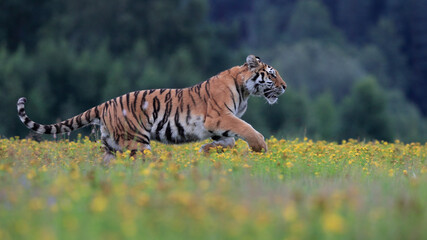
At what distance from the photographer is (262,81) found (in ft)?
30.4

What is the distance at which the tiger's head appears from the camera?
361 inches

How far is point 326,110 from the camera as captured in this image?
53.6 metres

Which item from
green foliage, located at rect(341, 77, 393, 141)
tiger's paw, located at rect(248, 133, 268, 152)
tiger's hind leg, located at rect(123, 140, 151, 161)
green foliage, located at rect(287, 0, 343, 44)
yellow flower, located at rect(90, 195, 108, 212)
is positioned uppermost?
green foliage, located at rect(287, 0, 343, 44)

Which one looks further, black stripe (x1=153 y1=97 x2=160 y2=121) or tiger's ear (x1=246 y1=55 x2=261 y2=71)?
tiger's ear (x1=246 y1=55 x2=261 y2=71)

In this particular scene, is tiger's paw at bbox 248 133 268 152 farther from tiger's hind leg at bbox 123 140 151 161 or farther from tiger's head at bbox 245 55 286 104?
tiger's hind leg at bbox 123 140 151 161

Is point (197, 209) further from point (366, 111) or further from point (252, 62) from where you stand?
point (366, 111)

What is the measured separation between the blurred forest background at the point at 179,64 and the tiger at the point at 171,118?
2098 centimetres

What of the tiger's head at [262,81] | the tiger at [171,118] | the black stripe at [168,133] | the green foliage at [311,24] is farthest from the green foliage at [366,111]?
the black stripe at [168,133]

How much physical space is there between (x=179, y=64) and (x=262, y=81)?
4176 cm

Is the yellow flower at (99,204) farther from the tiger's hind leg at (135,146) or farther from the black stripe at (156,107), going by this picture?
the black stripe at (156,107)

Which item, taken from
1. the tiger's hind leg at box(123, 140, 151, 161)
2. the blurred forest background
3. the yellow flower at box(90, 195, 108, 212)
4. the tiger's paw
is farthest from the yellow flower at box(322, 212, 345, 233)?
the blurred forest background

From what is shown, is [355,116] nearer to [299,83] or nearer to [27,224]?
[299,83]

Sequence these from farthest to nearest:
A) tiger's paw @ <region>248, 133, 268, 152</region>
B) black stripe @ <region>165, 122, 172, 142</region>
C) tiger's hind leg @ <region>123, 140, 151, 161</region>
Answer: black stripe @ <region>165, 122, 172, 142</region>
tiger's hind leg @ <region>123, 140, 151, 161</region>
tiger's paw @ <region>248, 133, 268, 152</region>

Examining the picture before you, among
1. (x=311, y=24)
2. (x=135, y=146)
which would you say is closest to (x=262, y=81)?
(x=135, y=146)
